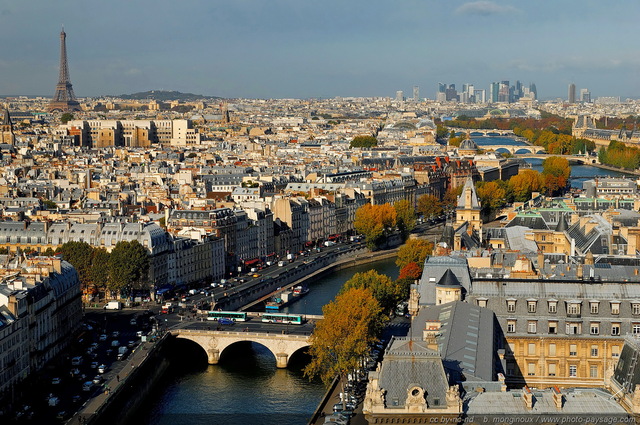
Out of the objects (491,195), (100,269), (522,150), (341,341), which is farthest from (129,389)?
(522,150)

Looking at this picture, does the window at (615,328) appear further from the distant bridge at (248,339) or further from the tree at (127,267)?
the tree at (127,267)

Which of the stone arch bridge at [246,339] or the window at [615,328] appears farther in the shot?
the stone arch bridge at [246,339]

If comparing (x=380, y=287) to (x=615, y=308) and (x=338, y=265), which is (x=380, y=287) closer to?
(x=615, y=308)

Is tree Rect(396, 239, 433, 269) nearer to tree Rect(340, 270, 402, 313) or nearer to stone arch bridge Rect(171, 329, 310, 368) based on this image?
tree Rect(340, 270, 402, 313)

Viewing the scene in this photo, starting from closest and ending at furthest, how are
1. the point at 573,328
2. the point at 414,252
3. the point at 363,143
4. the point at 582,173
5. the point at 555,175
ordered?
1. the point at 573,328
2. the point at 414,252
3. the point at 555,175
4. the point at 582,173
5. the point at 363,143

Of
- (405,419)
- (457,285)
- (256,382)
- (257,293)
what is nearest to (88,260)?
(257,293)

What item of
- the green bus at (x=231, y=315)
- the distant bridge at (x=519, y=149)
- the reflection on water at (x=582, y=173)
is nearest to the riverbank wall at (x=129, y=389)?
the green bus at (x=231, y=315)

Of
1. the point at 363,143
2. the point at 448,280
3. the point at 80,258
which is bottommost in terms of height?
the point at 80,258
